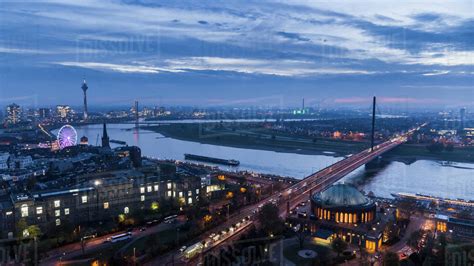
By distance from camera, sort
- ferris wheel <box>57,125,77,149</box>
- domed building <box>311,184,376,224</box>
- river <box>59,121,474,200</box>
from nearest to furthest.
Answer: domed building <box>311,184,376,224</box> → river <box>59,121,474,200</box> → ferris wheel <box>57,125,77,149</box>

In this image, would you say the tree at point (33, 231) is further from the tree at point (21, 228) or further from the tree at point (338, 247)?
the tree at point (338, 247)

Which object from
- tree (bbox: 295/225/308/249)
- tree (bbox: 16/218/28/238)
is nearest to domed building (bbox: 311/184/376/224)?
tree (bbox: 295/225/308/249)

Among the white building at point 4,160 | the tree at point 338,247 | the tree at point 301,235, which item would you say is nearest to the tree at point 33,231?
the tree at point 301,235

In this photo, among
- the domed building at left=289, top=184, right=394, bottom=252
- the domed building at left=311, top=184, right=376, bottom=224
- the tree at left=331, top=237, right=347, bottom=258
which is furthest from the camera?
the domed building at left=311, top=184, right=376, bottom=224

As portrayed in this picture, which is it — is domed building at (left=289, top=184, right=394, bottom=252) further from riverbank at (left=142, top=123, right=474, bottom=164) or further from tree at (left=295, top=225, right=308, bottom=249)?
riverbank at (left=142, top=123, right=474, bottom=164)

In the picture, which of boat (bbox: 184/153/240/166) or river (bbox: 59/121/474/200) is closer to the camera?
river (bbox: 59/121/474/200)

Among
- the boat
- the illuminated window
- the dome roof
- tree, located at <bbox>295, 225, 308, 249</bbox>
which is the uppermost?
the dome roof

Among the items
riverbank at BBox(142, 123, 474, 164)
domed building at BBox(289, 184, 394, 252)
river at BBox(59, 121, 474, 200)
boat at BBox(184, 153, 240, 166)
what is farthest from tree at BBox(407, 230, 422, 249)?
riverbank at BBox(142, 123, 474, 164)

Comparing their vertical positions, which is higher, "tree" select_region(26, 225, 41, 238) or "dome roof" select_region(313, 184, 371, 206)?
"dome roof" select_region(313, 184, 371, 206)

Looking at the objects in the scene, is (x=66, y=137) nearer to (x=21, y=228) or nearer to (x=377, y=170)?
(x=21, y=228)
